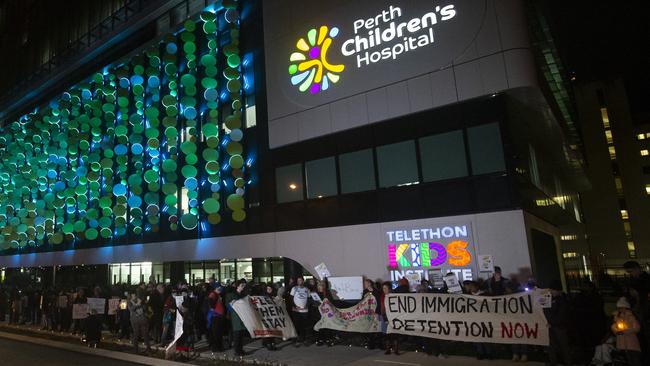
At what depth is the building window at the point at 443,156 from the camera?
15.1 m

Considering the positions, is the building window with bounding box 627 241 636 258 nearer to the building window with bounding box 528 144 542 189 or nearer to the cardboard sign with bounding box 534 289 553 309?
the building window with bounding box 528 144 542 189

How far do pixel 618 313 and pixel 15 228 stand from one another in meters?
39.2

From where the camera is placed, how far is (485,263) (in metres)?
13.7

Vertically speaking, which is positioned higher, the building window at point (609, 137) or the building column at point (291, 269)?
the building window at point (609, 137)

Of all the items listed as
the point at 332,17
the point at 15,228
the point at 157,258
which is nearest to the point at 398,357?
the point at 332,17

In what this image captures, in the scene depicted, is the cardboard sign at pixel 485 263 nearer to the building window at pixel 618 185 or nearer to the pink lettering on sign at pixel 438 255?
the pink lettering on sign at pixel 438 255

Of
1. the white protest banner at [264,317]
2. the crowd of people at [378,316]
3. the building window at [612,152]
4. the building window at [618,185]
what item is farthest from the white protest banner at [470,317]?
the building window at [612,152]

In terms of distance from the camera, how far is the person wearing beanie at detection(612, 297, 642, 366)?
780 centimetres

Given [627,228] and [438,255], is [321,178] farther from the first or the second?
[627,228]

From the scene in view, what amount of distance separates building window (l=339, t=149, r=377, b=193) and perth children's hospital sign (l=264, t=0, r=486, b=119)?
2.58 m

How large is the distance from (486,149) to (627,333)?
7715 millimetres

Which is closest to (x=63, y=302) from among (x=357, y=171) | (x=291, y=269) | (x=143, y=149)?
(x=143, y=149)

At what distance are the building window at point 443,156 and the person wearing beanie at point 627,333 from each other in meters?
7.40

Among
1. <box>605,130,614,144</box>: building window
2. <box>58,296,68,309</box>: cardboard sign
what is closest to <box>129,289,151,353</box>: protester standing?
<box>58,296,68,309</box>: cardboard sign
